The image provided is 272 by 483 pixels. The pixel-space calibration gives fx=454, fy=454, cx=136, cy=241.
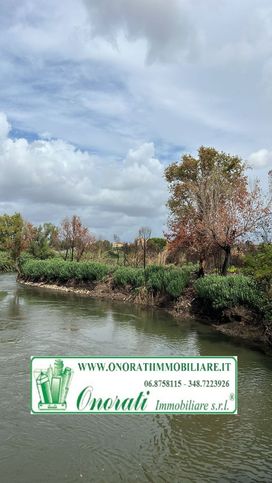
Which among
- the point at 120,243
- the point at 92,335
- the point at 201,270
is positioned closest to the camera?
the point at 92,335

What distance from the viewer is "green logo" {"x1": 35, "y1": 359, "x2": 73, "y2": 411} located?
174 inches

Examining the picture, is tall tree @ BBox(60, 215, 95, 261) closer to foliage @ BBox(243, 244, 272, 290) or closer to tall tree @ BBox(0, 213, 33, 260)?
tall tree @ BBox(0, 213, 33, 260)

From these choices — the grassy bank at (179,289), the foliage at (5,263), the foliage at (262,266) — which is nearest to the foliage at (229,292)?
the grassy bank at (179,289)

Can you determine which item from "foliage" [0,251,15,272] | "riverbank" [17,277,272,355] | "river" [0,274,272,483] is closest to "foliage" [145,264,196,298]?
"riverbank" [17,277,272,355]

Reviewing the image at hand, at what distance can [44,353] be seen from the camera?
40.1 ft

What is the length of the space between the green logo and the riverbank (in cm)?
983

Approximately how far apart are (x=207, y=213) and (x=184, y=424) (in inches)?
542

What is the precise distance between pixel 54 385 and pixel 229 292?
12.4 metres

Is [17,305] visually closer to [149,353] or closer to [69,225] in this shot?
[149,353]

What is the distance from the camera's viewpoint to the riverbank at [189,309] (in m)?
14.9

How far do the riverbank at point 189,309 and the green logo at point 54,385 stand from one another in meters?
9.83

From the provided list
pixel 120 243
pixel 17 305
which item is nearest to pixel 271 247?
pixel 17 305

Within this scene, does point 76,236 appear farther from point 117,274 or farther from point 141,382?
point 141,382

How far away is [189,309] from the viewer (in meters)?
20.6
